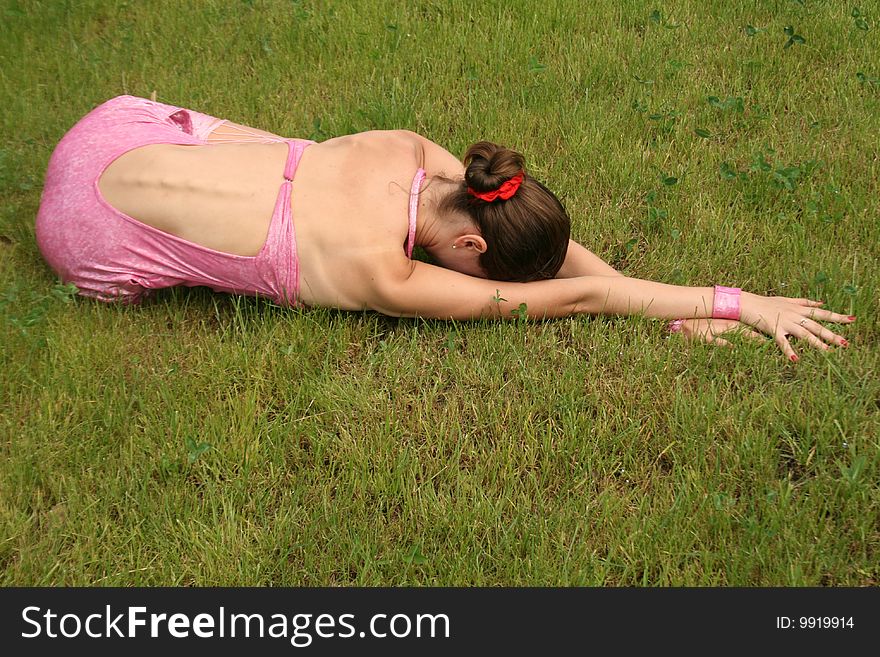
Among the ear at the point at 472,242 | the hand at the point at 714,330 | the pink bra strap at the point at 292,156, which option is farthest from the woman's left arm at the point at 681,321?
the pink bra strap at the point at 292,156

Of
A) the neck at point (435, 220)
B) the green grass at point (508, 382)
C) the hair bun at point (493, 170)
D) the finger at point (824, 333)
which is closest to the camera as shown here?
the green grass at point (508, 382)

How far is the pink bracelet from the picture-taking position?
146 inches

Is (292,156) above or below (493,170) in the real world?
above

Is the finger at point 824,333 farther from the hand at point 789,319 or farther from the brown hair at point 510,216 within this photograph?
the brown hair at point 510,216

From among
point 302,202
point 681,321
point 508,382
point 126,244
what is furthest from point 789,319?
point 126,244

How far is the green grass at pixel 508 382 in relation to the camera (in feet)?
9.53

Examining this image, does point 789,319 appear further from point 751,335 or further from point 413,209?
point 413,209

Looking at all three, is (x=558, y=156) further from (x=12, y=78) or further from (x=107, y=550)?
(x=12, y=78)

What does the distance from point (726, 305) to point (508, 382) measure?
3.29 ft

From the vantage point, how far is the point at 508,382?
3541 millimetres

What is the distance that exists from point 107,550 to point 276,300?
1.33 m

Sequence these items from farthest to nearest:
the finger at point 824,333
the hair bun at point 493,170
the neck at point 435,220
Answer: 1. the neck at point 435,220
2. the finger at point 824,333
3. the hair bun at point 493,170

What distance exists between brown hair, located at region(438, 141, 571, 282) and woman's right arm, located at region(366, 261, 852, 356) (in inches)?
4.2

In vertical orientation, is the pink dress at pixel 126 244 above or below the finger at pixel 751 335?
above
